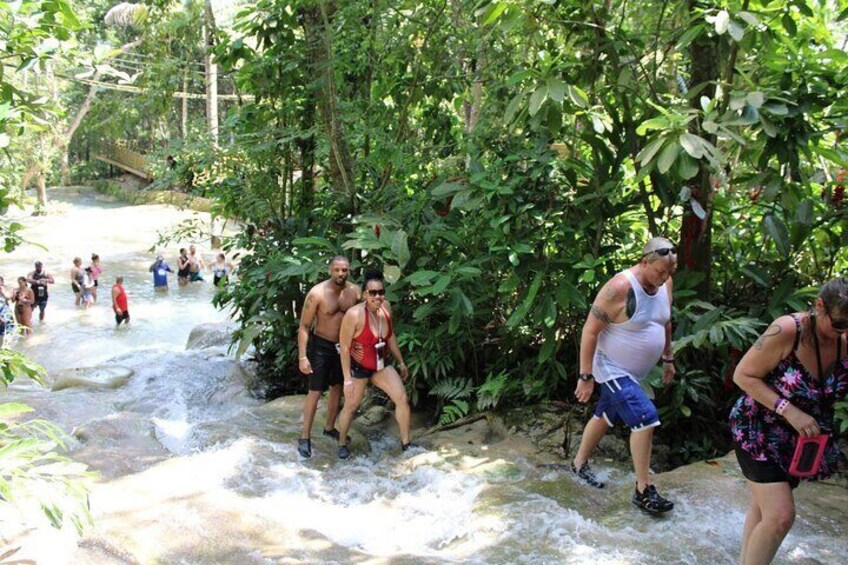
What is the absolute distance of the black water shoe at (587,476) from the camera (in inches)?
202

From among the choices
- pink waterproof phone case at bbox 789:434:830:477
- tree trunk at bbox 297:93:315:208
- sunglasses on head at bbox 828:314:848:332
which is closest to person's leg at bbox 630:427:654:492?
pink waterproof phone case at bbox 789:434:830:477

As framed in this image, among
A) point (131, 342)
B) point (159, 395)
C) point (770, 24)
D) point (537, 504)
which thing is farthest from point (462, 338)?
point (131, 342)

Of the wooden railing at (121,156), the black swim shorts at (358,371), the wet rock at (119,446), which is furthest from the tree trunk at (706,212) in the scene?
the wooden railing at (121,156)

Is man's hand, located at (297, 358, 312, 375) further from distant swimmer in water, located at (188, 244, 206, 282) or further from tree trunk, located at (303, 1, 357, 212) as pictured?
distant swimmer in water, located at (188, 244, 206, 282)

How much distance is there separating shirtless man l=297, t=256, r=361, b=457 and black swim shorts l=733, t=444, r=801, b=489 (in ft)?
11.9

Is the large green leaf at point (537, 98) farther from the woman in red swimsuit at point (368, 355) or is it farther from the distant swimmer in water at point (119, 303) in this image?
the distant swimmer in water at point (119, 303)

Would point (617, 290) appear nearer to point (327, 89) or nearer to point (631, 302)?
point (631, 302)

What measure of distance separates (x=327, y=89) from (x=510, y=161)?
2.90m

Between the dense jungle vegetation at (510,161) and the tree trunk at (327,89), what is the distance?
0.03 m

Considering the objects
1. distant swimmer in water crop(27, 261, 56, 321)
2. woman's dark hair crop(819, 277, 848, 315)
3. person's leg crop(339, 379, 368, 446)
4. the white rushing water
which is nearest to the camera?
woman's dark hair crop(819, 277, 848, 315)

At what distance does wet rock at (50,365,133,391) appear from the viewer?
1002 centimetres

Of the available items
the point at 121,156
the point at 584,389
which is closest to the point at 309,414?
the point at 584,389

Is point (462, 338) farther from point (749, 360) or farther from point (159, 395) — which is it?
point (159, 395)

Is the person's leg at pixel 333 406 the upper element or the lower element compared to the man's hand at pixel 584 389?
lower
